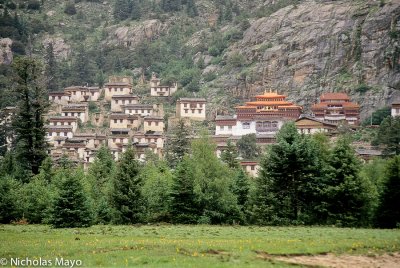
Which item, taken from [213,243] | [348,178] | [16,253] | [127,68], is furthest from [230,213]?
[127,68]

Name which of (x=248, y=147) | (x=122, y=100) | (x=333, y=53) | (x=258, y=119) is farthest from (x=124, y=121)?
(x=333, y=53)

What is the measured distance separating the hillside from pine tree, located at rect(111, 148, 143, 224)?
66005mm

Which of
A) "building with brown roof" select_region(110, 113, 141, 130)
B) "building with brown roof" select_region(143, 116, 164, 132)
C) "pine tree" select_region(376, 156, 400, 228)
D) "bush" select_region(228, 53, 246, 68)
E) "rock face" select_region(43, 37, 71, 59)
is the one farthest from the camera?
"rock face" select_region(43, 37, 71, 59)

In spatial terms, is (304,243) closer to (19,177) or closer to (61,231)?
(61,231)

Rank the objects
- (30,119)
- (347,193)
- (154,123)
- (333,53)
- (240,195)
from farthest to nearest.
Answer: (333,53), (154,123), (30,119), (240,195), (347,193)

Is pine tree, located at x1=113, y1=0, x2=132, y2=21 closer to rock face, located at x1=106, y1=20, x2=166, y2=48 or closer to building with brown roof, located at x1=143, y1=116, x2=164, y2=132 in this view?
rock face, located at x1=106, y1=20, x2=166, y2=48

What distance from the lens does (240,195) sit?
44312 mm

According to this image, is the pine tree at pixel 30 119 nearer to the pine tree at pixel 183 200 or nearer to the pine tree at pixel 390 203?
the pine tree at pixel 183 200

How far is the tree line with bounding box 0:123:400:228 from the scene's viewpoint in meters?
37.7

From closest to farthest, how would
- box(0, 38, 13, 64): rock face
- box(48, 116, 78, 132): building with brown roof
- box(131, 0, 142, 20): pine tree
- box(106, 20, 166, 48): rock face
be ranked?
box(48, 116, 78, 132): building with brown roof, box(0, 38, 13, 64): rock face, box(106, 20, 166, 48): rock face, box(131, 0, 142, 20): pine tree

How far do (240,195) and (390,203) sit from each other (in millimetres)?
10687

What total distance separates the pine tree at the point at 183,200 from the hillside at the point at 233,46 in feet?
215

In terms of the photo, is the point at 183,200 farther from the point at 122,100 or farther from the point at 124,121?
the point at 122,100

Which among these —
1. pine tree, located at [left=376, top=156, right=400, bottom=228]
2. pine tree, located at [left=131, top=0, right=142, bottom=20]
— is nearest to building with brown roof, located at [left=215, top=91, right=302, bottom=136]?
pine tree, located at [left=376, top=156, right=400, bottom=228]
